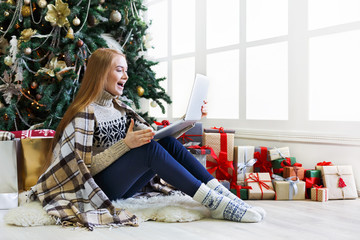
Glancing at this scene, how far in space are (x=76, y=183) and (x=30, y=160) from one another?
596 mm

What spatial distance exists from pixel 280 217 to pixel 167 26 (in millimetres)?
2350

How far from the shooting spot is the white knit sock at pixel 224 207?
164 cm

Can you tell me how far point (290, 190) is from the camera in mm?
2201

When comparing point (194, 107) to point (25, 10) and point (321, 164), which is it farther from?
point (25, 10)

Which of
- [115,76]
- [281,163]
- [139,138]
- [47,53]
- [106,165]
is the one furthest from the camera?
[47,53]

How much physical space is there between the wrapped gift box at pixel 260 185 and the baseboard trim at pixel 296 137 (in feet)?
1.20

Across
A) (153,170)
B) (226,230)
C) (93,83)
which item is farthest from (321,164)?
(93,83)

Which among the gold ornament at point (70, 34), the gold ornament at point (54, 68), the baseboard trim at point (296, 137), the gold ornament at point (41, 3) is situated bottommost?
the baseboard trim at point (296, 137)

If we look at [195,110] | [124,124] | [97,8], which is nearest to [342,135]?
[195,110]

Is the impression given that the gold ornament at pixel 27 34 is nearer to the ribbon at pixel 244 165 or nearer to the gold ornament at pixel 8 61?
the gold ornament at pixel 8 61

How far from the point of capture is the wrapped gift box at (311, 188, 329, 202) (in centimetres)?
213

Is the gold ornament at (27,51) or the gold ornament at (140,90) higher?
the gold ornament at (27,51)

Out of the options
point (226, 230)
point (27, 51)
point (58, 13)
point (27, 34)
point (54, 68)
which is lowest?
point (226, 230)

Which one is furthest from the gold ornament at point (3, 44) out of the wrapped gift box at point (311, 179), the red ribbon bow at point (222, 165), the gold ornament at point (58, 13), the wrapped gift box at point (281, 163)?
the wrapped gift box at point (311, 179)
